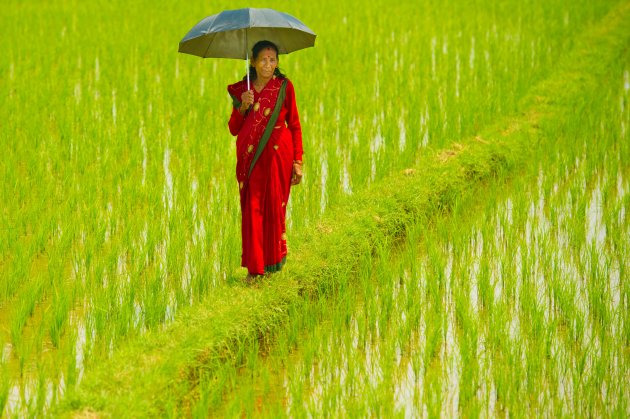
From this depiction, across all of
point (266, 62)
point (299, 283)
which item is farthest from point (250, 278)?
point (266, 62)

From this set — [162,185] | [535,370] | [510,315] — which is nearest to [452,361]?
[535,370]

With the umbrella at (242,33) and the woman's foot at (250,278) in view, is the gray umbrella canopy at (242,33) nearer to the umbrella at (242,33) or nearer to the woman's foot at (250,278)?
the umbrella at (242,33)

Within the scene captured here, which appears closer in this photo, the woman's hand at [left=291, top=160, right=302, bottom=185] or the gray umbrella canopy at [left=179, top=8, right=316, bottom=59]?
the gray umbrella canopy at [left=179, top=8, right=316, bottom=59]

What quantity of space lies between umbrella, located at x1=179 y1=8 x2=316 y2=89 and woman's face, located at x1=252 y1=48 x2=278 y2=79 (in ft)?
0.19

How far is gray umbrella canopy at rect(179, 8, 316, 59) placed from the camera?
9.76 ft

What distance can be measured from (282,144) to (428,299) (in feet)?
2.62

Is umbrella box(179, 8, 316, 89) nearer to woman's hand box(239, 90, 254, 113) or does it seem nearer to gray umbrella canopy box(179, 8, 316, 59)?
gray umbrella canopy box(179, 8, 316, 59)

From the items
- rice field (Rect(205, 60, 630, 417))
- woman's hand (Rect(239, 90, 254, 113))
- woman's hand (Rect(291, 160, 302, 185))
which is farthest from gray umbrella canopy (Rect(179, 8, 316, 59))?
rice field (Rect(205, 60, 630, 417))

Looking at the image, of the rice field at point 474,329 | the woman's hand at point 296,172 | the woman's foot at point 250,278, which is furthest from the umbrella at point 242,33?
the rice field at point 474,329

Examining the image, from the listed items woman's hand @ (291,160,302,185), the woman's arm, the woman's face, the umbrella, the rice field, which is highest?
the umbrella

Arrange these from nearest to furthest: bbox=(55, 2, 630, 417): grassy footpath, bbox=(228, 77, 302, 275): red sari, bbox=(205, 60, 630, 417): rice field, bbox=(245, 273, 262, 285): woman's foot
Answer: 1. bbox=(55, 2, 630, 417): grassy footpath
2. bbox=(205, 60, 630, 417): rice field
3. bbox=(228, 77, 302, 275): red sari
4. bbox=(245, 273, 262, 285): woman's foot

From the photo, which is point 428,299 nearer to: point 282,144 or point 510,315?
point 510,315

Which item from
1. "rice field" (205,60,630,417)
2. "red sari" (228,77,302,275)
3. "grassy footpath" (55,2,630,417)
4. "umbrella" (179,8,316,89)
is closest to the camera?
"grassy footpath" (55,2,630,417)

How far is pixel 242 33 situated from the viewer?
315 cm
